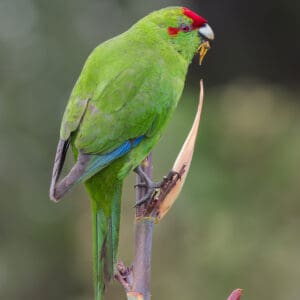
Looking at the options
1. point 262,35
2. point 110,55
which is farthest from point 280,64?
point 110,55

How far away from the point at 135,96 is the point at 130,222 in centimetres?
254

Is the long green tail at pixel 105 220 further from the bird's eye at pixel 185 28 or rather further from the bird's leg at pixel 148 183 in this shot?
the bird's eye at pixel 185 28

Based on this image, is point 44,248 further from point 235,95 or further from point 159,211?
point 159,211

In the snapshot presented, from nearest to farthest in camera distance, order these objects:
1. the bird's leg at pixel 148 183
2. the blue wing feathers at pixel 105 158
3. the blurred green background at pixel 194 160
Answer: the bird's leg at pixel 148 183
the blue wing feathers at pixel 105 158
the blurred green background at pixel 194 160

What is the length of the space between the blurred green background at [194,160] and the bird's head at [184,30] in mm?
2109

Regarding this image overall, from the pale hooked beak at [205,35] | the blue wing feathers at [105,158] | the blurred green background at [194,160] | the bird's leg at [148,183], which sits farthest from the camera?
the blurred green background at [194,160]

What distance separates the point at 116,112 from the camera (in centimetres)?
208

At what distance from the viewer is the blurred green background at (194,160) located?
477 centimetres

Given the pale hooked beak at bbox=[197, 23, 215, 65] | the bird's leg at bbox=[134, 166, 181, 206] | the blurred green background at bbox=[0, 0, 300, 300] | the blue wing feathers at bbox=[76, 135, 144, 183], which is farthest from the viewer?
the blurred green background at bbox=[0, 0, 300, 300]

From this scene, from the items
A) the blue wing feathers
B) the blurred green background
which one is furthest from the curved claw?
the blurred green background

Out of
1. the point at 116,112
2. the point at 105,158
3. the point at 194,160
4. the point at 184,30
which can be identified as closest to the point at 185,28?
the point at 184,30

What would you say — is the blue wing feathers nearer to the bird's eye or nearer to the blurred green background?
the bird's eye

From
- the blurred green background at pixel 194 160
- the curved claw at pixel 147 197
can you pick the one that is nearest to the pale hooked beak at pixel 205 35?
the curved claw at pixel 147 197

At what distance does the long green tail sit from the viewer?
6.06 feet
